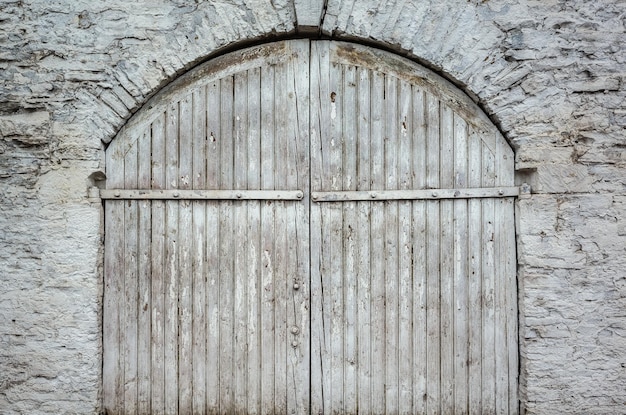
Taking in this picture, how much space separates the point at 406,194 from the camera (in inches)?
117

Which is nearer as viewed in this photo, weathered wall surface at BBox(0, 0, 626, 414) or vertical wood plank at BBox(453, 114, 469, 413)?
weathered wall surface at BBox(0, 0, 626, 414)

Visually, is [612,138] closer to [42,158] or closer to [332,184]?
[332,184]

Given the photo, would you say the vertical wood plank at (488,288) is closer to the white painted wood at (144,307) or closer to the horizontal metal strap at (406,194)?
the horizontal metal strap at (406,194)

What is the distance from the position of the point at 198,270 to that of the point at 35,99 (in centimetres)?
140

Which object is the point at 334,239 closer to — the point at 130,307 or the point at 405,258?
the point at 405,258

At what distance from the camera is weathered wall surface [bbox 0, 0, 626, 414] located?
112 inches

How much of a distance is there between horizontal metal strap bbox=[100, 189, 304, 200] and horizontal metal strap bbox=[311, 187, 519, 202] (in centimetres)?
18

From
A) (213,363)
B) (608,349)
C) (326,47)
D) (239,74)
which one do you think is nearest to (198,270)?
(213,363)

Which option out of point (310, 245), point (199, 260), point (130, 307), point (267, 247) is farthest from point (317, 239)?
point (130, 307)

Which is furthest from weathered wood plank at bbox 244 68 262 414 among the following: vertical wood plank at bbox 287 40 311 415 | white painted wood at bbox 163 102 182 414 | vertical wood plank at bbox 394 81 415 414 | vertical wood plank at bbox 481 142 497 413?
vertical wood plank at bbox 481 142 497 413

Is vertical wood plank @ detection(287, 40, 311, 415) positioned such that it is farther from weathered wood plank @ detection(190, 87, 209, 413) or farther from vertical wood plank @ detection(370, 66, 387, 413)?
weathered wood plank @ detection(190, 87, 209, 413)

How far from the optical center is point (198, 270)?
9.80 feet

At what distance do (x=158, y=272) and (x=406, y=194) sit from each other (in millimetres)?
1592

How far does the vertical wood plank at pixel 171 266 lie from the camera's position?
2.96 m
